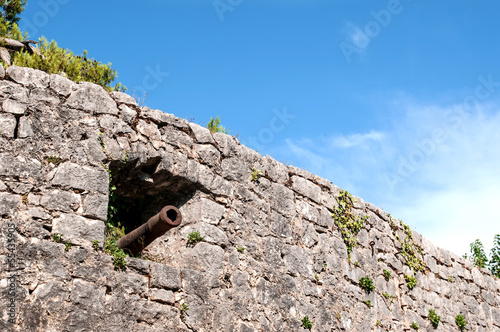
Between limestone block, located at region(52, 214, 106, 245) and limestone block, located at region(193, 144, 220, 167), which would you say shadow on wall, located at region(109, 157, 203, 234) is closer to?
limestone block, located at region(193, 144, 220, 167)

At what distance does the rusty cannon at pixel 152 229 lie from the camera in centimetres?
618

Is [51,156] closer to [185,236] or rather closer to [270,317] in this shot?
[185,236]

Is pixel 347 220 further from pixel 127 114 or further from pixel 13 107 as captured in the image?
pixel 13 107

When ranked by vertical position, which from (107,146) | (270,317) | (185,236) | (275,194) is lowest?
(270,317)

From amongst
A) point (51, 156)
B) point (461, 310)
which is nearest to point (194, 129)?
point (51, 156)

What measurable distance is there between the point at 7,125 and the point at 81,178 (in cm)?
91

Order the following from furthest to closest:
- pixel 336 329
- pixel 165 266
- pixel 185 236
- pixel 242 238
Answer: pixel 336 329 → pixel 242 238 → pixel 185 236 → pixel 165 266

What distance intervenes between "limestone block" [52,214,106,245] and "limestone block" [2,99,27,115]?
1193 millimetres

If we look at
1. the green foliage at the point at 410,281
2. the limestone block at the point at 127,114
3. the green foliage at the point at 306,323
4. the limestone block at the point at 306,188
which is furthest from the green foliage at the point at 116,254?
the green foliage at the point at 410,281

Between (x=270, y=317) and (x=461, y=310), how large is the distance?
19.3 ft

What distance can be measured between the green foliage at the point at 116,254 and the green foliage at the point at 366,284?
4331mm

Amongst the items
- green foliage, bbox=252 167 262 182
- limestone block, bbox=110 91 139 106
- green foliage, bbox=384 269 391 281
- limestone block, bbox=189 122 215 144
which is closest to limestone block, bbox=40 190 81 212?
limestone block, bbox=110 91 139 106

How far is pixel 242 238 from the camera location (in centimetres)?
750

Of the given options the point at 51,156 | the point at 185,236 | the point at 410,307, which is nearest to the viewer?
the point at 51,156
